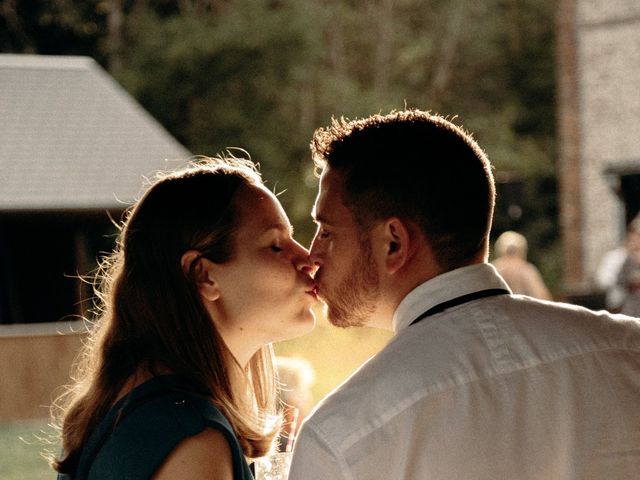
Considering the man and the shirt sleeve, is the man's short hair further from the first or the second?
the shirt sleeve

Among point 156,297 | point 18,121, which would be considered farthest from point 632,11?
point 156,297

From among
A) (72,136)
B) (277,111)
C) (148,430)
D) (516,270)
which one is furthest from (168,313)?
(277,111)

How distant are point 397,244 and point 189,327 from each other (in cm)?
32

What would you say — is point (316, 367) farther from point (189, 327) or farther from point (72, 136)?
point (189, 327)

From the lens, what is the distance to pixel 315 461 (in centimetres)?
116

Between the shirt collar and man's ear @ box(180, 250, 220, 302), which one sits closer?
the shirt collar

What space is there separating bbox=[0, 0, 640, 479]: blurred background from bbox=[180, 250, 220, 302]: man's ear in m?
6.21

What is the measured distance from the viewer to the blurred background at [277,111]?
12.4m

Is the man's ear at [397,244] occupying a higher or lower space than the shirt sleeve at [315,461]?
higher

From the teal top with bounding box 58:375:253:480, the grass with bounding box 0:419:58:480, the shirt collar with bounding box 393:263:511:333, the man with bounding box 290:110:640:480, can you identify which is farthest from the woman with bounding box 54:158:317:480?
the grass with bounding box 0:419:58:480

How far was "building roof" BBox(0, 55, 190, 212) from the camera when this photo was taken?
13.1 meters

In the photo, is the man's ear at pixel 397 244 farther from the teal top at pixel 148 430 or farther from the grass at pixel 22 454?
the grass at pixel 22 454

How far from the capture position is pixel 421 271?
52.1 inches

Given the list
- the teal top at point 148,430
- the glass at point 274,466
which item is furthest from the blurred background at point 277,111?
the teal top at point 148,430
